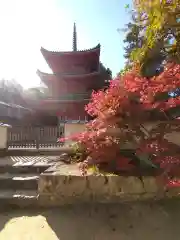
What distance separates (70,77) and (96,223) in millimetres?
16753

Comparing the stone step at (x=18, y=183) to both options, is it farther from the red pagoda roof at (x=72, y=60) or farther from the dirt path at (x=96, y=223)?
the red pagoda roof at (x=72, y=60)

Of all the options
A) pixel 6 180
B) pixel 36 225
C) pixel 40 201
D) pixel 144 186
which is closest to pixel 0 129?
pixel 6 180

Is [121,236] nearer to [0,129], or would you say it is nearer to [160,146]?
[160,146]

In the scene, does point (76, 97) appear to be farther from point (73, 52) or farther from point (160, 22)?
point (160, 22)

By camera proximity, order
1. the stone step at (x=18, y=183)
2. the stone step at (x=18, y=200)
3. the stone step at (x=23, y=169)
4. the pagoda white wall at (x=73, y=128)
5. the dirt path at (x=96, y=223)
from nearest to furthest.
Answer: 1. the dirt path at (x=96, y=223)
2. the stone step at (x=18, y=200)
3. the stone step at (x=18, y=183)
4. the stone step at (x=23, y=169)
5. the pagoda white wall at (x=73, y=128)

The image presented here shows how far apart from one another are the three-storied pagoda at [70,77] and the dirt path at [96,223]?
47.7 ft

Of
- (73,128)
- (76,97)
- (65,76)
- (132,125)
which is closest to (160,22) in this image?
(132,125)

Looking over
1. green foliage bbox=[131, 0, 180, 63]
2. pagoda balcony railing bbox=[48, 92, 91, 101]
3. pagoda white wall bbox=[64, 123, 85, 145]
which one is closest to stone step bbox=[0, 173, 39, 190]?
pagoda white wall bbox=[64, 123, 85, 145]

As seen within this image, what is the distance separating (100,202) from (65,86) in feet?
54.8

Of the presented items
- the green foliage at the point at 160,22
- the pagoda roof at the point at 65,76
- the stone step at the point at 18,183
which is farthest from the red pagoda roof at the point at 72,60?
the stone step at the point at 18,183

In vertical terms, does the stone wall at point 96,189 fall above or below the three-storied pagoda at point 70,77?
below

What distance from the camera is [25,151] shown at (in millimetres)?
7441

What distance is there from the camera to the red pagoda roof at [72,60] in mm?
18920

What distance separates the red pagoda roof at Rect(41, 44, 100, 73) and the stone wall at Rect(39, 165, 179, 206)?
1629cm
